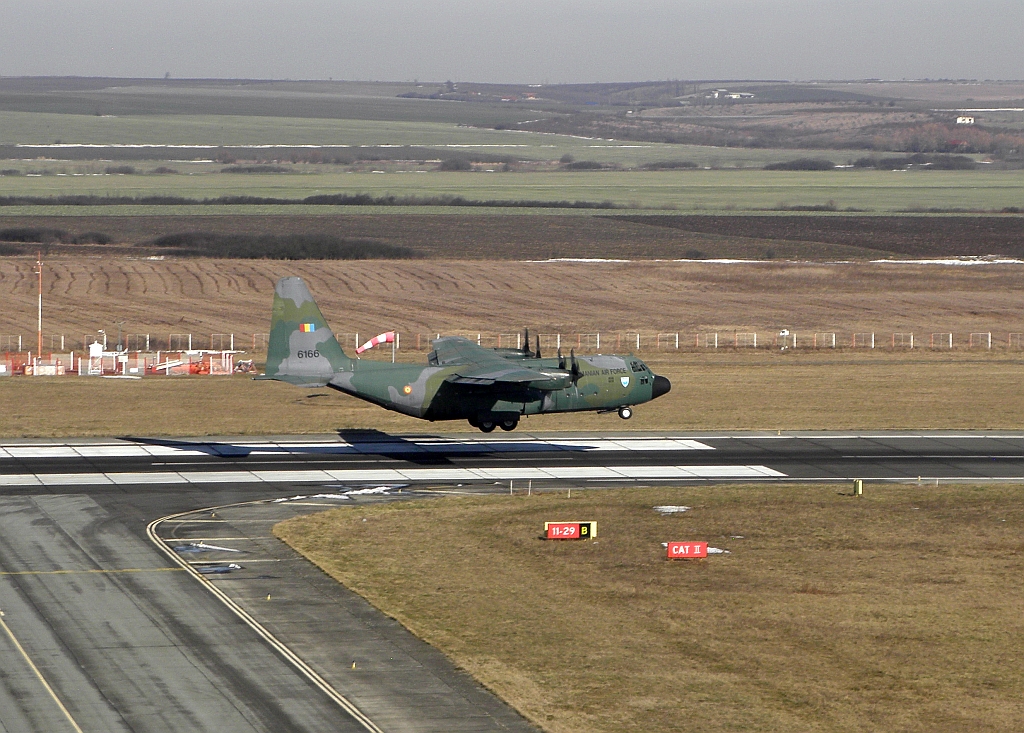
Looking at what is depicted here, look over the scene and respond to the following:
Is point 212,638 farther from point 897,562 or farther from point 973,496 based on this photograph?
point 973,496

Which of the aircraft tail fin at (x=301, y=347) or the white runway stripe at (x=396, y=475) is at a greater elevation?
the aircraft tail fin at (x=301, y=347)

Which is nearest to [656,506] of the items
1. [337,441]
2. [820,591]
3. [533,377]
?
[533,377]

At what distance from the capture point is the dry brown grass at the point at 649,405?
6469 cm

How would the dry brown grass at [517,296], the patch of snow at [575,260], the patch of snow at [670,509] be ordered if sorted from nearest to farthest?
the patch of snow at [670,509] → the dry brown grass at [517,296] → the patch of snow at [575,260]

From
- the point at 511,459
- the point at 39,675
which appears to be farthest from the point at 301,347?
the point at 39,675

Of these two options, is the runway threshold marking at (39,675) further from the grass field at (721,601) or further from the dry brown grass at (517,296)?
the dry brown grass at (517,296)

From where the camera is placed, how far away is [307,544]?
136 ft

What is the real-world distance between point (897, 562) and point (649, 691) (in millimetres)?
14898

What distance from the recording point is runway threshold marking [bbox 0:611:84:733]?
26.0 m

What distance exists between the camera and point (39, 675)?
2864 cm

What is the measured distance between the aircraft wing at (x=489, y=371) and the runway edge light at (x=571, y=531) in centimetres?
1084

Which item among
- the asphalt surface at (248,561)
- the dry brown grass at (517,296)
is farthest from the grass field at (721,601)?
the dry brown grass at (517,296)

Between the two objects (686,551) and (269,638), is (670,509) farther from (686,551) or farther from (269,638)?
(269,638)

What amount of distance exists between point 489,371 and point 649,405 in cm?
1983
